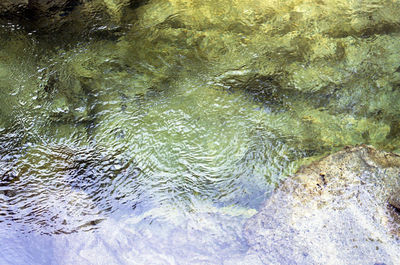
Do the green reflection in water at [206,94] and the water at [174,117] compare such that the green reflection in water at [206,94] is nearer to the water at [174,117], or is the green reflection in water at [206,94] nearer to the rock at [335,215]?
the water at [174,117]

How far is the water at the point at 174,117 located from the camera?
2.45m

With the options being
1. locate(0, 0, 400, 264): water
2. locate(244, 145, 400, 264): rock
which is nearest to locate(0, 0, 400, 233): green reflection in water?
locate(0, 0, 400, 264): water

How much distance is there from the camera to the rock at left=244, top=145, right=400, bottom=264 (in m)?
2.09

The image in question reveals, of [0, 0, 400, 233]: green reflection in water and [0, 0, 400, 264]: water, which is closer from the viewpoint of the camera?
[0, 0, 400, 264]: water

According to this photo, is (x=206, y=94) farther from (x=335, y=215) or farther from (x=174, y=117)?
(x=335, y=215)

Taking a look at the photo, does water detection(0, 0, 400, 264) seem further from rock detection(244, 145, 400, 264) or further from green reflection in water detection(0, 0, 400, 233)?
rock detection(244, 145, 400, 264)

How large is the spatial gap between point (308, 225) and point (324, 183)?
1.14 ft

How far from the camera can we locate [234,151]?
265 centimetres

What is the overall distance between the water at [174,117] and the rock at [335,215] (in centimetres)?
12

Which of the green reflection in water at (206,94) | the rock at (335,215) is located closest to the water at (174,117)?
the green reflection in water at (206,94)

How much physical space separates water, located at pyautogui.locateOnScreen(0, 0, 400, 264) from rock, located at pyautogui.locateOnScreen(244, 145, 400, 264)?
12cm

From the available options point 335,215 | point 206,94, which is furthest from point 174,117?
point 335,215

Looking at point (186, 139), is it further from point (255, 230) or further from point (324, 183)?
point (324, 183)

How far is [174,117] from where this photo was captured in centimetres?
289
